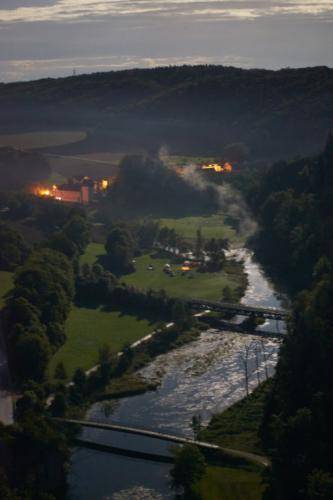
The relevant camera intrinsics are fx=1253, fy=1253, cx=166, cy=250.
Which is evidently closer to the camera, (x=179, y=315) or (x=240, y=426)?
(x=240, y=426)

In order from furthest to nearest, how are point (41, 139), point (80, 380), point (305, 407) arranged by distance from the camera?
point (41, 139), point (80, 380), point (305, 407)

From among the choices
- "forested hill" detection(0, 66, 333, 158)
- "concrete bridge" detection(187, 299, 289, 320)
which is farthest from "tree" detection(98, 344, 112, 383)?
"forested hill" detection(0, 66, 333, 158)

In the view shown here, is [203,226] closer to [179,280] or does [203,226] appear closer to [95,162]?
[179,280]

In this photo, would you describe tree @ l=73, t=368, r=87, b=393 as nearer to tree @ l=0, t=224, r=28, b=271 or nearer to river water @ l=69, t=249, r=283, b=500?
river water @ l=69, t=249, r=283, b=500

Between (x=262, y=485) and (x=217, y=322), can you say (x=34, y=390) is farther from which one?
(x=217, y=322)

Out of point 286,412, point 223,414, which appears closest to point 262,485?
point 286,412

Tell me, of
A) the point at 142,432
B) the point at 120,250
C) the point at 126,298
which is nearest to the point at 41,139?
the point at 120,250
